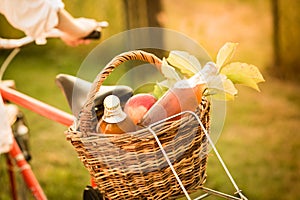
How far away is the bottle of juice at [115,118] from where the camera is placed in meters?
1.13

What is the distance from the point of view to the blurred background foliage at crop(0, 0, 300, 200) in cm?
306

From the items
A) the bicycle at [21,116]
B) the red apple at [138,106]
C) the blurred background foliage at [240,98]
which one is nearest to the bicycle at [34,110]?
the bicycle at [21,116]

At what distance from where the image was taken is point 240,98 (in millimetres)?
3635

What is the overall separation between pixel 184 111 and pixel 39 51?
361 centimetres

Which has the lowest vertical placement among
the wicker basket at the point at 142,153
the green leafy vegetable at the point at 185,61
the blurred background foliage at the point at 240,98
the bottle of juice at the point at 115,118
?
the blurred background foliage at the point at 240,98

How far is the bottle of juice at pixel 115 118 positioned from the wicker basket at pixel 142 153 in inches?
1.1

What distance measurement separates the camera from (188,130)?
3.78ft

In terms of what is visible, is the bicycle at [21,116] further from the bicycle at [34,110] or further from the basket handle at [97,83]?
the basket handle at [97,83]

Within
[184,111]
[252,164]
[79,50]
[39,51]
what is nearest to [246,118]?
[252,164]

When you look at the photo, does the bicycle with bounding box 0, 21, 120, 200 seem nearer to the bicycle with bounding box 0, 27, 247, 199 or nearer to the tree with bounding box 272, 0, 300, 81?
the bicycle with bounding box 0, 27, 247, 199

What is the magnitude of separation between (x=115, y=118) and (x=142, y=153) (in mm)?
84

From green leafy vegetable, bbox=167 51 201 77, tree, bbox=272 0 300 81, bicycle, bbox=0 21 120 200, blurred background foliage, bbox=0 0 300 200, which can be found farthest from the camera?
tree, bbox=272 0 300 81

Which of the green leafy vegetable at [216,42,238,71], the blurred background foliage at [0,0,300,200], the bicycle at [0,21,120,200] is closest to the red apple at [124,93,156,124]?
the green leafy vegetable at [216,42,238,71]

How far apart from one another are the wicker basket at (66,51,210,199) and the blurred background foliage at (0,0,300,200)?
5.76 ft
